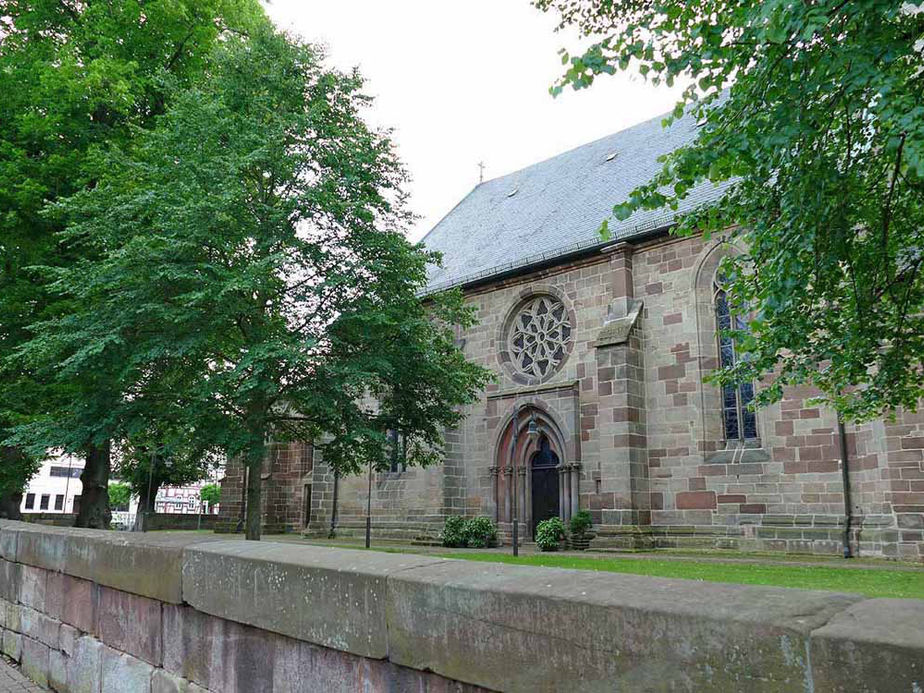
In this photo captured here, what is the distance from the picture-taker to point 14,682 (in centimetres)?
634

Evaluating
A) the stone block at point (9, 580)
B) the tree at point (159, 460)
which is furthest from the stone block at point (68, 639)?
the tree at point (159, 460)

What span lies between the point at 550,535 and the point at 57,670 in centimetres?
1286

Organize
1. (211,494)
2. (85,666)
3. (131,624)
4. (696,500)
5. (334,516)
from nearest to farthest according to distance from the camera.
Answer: (131,624), (85,666), (696,500), (334,516), (211,494)

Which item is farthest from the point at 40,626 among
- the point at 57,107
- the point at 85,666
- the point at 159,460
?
the point at 159,460

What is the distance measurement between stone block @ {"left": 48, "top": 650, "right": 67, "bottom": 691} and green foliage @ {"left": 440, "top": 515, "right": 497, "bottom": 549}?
14104 millimetres

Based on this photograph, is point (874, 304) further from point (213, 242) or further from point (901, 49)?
point (213, 242)

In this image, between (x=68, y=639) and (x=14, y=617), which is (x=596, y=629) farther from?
(x=14, y=617)

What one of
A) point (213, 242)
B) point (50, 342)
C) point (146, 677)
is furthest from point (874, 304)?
point (50, 342)

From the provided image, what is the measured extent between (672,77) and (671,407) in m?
11.8

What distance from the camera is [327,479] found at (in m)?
26.1

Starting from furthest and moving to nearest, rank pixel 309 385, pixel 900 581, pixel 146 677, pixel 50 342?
pixel 309 385, pixel 50 342, pixel 900 581, pixel 146 677

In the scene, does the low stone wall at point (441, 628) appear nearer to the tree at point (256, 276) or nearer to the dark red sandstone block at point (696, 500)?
the tree at point (256, 276)

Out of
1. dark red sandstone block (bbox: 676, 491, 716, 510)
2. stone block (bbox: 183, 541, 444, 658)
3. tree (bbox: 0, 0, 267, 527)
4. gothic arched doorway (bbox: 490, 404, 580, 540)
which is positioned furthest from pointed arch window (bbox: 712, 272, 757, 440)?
stone block (bbox: 183, 541, 444, 658)

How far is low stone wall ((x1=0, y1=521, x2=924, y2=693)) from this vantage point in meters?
1.57
